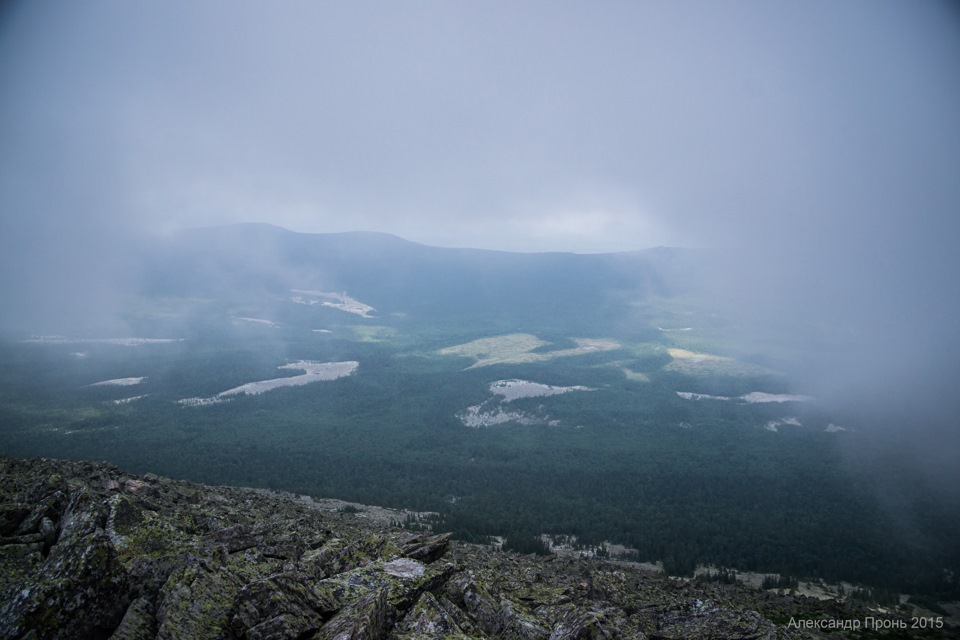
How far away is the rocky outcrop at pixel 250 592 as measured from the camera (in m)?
7.09

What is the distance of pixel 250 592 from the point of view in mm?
7707

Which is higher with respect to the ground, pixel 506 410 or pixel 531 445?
pixel 531 445

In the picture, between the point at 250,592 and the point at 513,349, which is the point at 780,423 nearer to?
the point at 513,349

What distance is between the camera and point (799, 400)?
121312 mm

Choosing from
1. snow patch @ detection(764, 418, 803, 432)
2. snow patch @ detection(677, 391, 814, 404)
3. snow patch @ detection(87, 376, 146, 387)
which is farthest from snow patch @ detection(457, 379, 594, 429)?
snow patch @ detection(87, 376, 146, 387)

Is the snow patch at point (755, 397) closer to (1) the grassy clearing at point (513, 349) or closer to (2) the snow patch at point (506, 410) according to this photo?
(2) the snow patch at point (506, 410)

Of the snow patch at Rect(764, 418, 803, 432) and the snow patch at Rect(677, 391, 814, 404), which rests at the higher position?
the snow patch at Rect(764, 418, 803, 432)

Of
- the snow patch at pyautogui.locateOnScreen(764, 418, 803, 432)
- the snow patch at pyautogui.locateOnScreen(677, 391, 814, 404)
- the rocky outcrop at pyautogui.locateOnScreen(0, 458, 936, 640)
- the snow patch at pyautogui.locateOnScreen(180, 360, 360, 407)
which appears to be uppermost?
the rocky outcrop at pyautogui.locateOnScreen(0, 458, 936, 640)

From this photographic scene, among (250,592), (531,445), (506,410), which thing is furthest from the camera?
(506,410)

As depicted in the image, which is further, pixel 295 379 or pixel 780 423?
pixel 295 379

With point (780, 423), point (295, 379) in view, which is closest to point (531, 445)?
point (780, 423)

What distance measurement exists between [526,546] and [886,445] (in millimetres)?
85387

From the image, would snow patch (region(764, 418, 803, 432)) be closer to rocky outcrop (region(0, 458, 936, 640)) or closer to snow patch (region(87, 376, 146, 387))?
rocky outcrop (region(0, 458, 936, 640))

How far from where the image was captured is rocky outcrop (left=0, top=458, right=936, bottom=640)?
7094 millimetres
